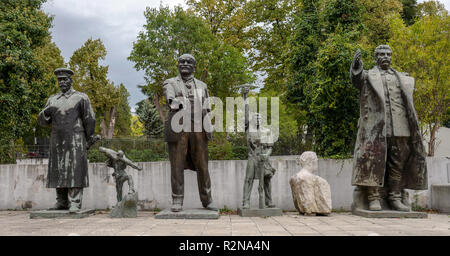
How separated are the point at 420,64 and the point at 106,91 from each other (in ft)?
72.7

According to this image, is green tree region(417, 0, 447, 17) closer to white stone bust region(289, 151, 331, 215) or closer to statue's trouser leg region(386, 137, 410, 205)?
statue's trouser leg region(386, 137, 410, 205)

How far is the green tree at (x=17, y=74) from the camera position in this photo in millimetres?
10766

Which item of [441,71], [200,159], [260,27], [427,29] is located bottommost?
[200,159]

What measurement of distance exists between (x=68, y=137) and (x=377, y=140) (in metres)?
5.57

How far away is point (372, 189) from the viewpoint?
6.39m

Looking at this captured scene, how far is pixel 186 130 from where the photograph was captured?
6430 mm

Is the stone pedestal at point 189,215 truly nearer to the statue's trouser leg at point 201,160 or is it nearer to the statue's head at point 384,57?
the statue's trouser leg at point 201,160

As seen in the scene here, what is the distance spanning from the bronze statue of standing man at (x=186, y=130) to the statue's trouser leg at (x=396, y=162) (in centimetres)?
328

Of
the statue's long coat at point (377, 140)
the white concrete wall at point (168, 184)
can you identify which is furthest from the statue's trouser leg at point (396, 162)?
the white concrete wall at point (168, 184)

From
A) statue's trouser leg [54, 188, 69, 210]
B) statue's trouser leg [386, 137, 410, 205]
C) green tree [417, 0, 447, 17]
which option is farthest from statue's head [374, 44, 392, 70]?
green tree [417, 0, 447, 17]

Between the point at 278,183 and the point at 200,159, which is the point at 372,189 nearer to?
the point at 278,183

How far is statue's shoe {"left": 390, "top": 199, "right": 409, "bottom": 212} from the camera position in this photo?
6.29 metres

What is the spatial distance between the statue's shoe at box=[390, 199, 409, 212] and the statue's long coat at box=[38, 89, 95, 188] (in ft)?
18.5

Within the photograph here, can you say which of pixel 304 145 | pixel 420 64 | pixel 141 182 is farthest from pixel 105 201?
pixel 420 64
